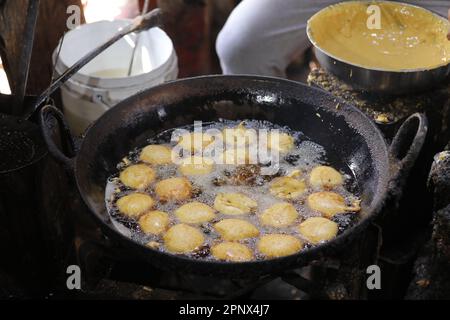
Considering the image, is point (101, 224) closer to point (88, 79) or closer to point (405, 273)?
point (88, 79)

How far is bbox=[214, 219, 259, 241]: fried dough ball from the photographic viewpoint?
2311mm

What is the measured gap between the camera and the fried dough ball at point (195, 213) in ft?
7.84

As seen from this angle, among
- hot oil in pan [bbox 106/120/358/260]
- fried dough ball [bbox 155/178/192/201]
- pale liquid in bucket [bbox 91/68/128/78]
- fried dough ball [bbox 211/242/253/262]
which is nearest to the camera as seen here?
fried dough ball [bbox 211/242/253/262]

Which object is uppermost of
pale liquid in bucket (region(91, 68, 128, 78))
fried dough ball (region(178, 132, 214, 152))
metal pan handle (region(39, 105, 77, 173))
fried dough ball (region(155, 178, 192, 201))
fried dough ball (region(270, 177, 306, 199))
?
metal pan handle (region(39, 105, 77, 173))

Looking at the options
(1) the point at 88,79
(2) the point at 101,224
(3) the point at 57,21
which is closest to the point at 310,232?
(2) the point at 101,224

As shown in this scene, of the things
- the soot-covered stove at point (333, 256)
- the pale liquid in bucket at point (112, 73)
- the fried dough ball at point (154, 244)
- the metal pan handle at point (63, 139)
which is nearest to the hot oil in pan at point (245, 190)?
the fried dough ball at point (154, 244)

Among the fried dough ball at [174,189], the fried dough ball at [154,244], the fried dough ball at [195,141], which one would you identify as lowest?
the fried dough ball at [154,244]

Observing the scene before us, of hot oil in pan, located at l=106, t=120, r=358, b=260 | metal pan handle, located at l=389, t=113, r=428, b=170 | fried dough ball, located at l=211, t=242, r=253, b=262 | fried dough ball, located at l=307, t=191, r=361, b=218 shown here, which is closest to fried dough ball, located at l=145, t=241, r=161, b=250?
hot oil in pan, located at l=106, t=120, r=358, b=260

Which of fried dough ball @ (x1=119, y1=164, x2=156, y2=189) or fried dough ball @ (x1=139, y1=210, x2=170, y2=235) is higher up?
fried dough ball @ (x1=119, y1=164, x2=156, y2=189)

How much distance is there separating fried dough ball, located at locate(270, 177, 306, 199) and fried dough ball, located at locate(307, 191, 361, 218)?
7cm

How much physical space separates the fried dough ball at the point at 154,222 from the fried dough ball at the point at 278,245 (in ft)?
1.40

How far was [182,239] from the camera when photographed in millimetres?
2277

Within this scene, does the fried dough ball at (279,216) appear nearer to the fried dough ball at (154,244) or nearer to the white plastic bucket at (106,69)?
the fried dough ball at (154,244)

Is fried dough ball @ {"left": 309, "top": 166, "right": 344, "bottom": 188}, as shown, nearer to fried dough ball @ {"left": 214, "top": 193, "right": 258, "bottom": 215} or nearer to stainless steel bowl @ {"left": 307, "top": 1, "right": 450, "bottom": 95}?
fried dough ball @ {"left": 214, "top": 193, "right": 258, "bottom": 215}
